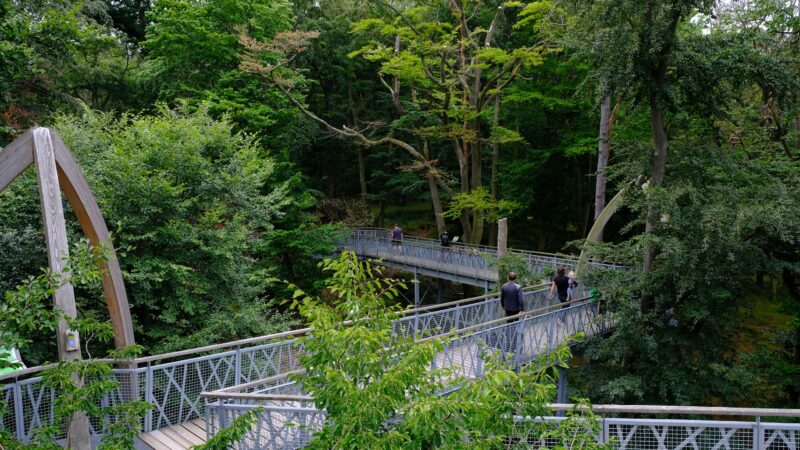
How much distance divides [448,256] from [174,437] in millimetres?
14601

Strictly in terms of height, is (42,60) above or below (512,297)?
above

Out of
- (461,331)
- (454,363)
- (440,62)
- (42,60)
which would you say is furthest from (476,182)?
(42,60)

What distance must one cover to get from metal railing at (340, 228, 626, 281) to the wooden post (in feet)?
38.0

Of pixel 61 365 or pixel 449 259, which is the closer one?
pixel 61 365

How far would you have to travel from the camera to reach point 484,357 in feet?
12.6

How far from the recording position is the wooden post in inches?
243

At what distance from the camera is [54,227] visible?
21.2 feet

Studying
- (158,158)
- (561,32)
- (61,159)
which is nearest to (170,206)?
(158,158)

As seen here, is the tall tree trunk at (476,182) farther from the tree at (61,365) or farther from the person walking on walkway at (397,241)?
the tree at (61,365)

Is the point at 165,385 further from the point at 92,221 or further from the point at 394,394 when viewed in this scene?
the point at 394,394

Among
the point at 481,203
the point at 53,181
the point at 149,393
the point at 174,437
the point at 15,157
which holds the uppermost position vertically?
the point at 15,157

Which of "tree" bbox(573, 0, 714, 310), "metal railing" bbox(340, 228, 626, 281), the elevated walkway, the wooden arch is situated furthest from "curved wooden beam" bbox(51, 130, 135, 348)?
the elevated walkway

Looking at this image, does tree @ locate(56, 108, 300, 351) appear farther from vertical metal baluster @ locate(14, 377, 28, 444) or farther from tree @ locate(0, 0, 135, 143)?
vertical metal baluster @ locate(14, 377, 28, 444)

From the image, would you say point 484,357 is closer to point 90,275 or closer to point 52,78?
point 90,275
